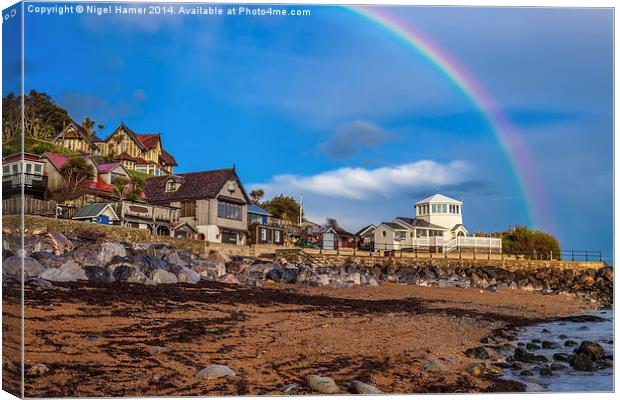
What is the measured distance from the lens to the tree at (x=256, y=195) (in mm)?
13466

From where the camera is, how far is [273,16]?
9.15 m

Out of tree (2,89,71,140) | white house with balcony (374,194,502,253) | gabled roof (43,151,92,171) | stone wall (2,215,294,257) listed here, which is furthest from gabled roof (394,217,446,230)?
tree (2,89,71,140)

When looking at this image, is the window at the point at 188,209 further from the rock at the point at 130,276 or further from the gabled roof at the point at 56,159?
the gabled roof at the point at 56,159

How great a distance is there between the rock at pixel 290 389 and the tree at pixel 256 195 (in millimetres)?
5307

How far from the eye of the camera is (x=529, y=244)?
20.0 meters

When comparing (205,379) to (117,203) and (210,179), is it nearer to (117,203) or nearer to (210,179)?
(210,179)

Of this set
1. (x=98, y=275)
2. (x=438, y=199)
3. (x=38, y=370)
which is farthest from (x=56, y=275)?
(x=438, y=199)

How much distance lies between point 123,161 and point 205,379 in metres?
6.87

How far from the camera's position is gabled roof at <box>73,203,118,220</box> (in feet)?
41.2

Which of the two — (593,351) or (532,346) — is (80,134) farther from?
(593,351)

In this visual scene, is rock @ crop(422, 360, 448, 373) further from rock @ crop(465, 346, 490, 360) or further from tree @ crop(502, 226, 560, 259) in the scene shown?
tree @ crop(502, 226, 560, 259)

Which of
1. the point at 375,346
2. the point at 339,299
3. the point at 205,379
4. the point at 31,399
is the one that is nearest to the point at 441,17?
the point at 375,346

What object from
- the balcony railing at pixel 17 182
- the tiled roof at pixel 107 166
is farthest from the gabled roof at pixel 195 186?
the balcony railing at pixel 17 182

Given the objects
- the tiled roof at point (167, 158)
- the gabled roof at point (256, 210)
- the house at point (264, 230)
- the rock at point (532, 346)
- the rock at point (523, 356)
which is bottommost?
the rock at point (532, 346)
